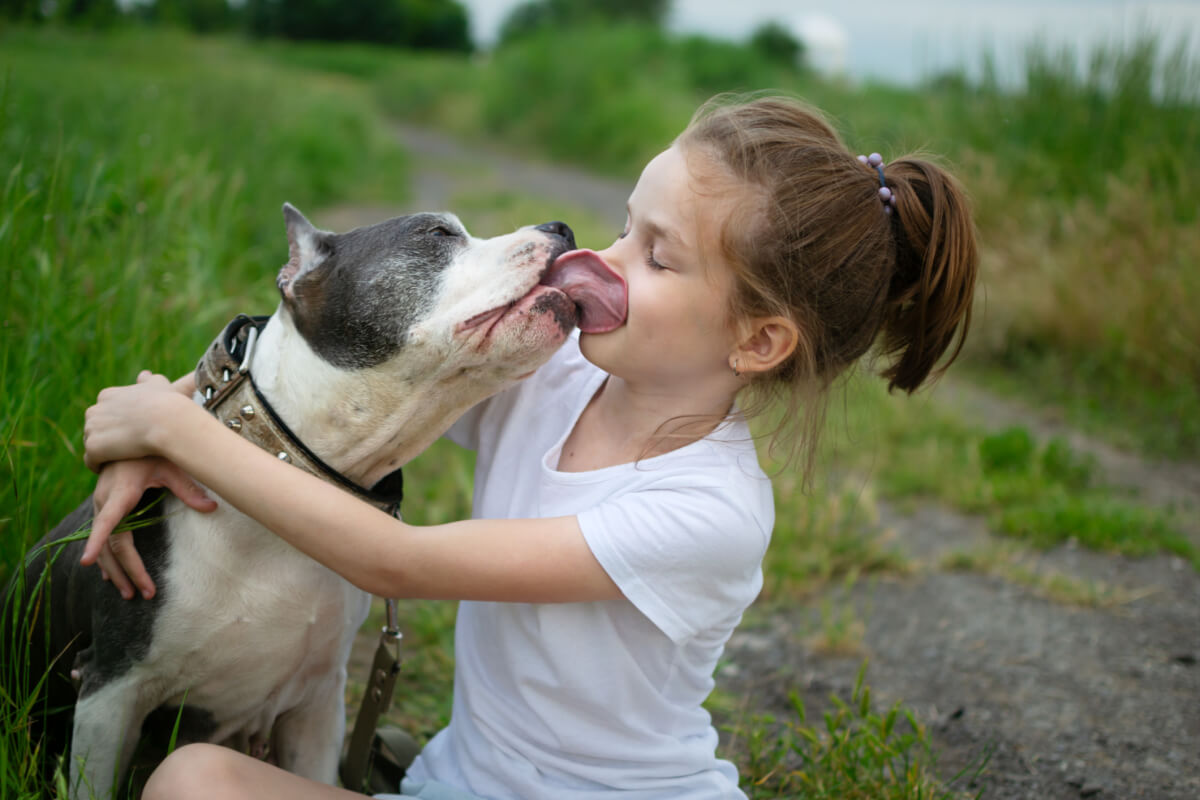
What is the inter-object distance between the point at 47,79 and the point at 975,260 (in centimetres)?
652

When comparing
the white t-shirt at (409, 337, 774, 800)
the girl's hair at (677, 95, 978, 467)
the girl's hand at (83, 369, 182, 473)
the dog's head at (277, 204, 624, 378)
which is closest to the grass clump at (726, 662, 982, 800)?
the white t-shirt at (409, 337, 774, 800)

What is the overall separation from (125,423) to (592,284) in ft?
2.80

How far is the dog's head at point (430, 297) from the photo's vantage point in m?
1.76

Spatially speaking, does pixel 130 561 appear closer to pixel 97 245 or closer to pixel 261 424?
pixel 261 424

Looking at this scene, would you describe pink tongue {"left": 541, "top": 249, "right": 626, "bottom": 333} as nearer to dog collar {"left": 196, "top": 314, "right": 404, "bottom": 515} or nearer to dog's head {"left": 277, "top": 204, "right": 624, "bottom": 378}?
dog's head {"left": 277, "top": 204, "right": 624, "bottom": 378}

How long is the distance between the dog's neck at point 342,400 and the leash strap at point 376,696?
15.1 inches

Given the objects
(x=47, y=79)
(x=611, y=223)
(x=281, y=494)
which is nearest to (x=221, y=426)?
(x=281, y=494)

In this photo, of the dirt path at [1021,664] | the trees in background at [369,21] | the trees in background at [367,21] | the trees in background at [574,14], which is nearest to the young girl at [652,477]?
the dirt path at [1021,664]

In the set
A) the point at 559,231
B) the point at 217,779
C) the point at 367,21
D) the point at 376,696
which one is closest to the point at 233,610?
the point at 217,779

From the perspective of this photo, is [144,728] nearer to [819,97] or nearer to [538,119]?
[819,97]

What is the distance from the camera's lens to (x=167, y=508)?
181 centimetres

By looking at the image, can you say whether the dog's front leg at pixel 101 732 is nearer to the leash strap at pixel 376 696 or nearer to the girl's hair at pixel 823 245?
the leash strap at pixel 376 696

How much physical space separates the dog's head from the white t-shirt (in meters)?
0.29

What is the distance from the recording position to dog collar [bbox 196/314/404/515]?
1770 mm
